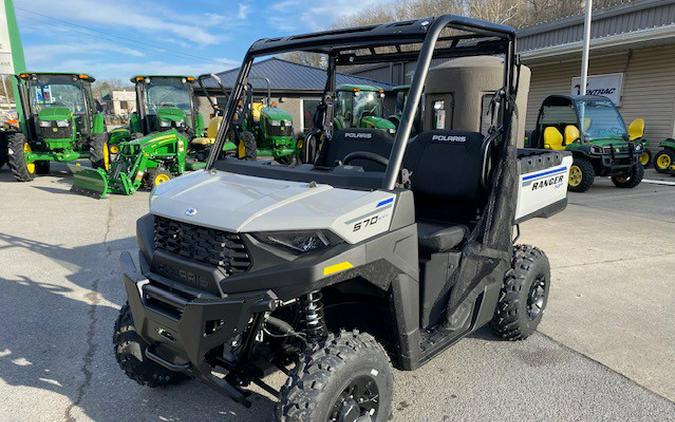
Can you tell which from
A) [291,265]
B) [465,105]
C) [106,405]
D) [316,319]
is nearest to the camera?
[291,265]

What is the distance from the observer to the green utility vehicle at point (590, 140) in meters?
9.91

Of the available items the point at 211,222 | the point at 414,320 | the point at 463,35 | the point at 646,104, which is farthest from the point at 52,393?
the point at 646,104

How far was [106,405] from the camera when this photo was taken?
9.09ft

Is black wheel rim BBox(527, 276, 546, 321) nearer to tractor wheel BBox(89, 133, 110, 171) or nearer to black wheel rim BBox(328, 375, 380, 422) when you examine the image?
black wheel rim BBox(328, 375, 380, 422)

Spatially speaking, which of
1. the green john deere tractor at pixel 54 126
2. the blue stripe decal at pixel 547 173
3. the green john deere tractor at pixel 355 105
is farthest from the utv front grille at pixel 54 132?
the blue stripe decal at pixel 547 173

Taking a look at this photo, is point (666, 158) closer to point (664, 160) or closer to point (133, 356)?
point (664, 160)

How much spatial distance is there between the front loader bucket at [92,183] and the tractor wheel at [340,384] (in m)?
8.44

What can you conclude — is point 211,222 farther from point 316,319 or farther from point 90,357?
point 90,357

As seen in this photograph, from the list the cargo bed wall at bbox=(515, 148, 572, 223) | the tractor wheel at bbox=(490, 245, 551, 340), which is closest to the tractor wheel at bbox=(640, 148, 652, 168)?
the cargo bed wall at bbox=(515, 148, 572, 223)

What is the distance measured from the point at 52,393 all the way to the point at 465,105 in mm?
11501

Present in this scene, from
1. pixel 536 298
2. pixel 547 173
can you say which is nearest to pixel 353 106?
pixel 547 173

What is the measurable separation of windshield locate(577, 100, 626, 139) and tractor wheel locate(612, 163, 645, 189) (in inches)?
31.2

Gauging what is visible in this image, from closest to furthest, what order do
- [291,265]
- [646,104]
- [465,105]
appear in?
[291,265]
[465,105]
[646,104]

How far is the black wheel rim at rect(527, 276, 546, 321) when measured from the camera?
3568 millimetres
